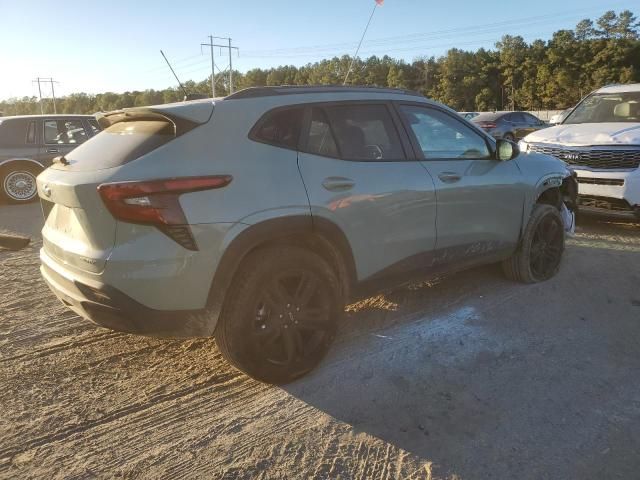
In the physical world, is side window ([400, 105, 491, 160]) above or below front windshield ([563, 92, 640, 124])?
below

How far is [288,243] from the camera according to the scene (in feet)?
10.1

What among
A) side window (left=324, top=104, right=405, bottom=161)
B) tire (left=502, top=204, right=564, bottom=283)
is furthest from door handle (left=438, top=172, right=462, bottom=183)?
tire (left=502, top=204, right=564, bottom=283)

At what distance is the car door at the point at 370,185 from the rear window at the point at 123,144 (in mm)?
809

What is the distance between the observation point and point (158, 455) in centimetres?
249

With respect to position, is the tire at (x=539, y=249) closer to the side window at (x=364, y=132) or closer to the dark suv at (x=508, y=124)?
the side window at (x=364, y=132)

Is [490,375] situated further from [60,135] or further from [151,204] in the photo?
[60,135]

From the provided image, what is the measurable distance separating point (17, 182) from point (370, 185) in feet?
29.8

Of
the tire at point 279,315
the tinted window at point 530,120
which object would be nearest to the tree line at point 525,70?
the tinted window at point 530,120

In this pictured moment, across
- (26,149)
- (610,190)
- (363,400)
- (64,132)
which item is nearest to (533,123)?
(610,190)

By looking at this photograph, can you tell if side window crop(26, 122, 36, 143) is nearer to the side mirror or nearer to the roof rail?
the roof rail

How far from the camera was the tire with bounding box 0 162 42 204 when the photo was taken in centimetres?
975

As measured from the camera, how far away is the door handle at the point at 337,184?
3.10 m

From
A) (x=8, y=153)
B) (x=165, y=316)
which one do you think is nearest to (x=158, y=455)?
(x=165, y=316)

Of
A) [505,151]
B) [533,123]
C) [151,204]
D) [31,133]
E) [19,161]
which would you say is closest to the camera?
[151,204]
